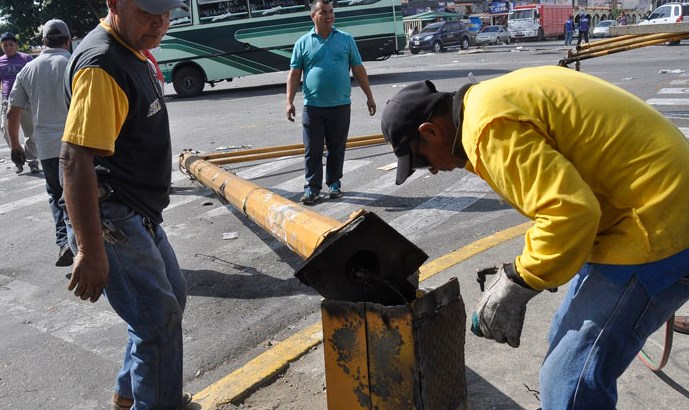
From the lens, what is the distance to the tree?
36969 millimetres

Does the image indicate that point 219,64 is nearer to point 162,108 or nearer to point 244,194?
point 244,194

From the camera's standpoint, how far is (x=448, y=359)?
8.00ft

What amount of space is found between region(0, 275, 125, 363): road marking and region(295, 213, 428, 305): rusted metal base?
2142 mm

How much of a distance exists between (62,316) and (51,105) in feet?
6.53

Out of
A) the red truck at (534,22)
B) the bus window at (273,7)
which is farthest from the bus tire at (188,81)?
the red truck at (534,22)

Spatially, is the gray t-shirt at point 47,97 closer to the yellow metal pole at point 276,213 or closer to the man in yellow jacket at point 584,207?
the yellow metal pole at point 276,213

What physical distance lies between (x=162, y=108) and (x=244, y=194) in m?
2.02

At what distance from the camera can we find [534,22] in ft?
138

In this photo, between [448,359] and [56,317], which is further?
[56,317]

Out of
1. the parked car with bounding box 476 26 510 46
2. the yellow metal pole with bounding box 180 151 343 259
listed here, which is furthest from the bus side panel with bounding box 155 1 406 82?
the parked car with bounding box 476 26 510 46

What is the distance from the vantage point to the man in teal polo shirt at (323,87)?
6.88 meters

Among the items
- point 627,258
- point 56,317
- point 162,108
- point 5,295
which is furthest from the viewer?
point 5,295

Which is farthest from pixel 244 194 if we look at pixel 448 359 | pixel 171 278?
pixel 448 359

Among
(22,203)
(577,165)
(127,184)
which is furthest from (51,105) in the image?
(577,165)
